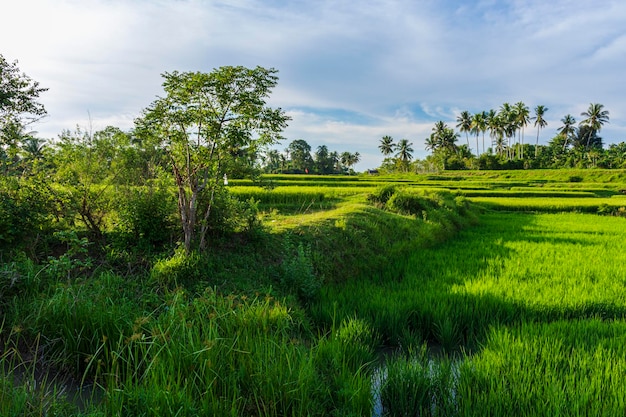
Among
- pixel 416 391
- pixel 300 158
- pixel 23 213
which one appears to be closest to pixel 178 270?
pixel 23 213

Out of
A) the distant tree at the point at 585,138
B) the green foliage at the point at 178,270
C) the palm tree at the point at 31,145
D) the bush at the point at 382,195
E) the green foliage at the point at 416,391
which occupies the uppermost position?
the distant tree at the point at 585,138

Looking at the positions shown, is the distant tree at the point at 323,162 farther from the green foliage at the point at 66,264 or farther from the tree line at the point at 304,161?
the green foliage at the point at 66,264

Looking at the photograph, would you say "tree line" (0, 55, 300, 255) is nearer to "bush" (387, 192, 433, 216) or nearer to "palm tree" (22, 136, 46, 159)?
"palm tree" (22, 136, 46, 159)

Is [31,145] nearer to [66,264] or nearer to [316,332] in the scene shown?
[66,264]

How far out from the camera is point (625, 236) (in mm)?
9633

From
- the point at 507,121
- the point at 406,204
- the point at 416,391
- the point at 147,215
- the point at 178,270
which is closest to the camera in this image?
the point at 416,391

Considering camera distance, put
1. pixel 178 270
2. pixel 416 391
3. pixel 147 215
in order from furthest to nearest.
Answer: pixel 147 215, pixel 178 270, pixel 416 391

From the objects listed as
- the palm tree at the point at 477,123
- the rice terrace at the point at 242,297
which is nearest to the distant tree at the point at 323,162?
the palm tree at the point at 477,123

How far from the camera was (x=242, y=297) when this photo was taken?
3.53 metres

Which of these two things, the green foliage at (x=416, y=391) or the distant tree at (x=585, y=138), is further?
the distant tree at (x=585, y=138)

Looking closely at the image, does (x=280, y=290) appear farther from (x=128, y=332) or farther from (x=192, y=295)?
(x=128, y=332)

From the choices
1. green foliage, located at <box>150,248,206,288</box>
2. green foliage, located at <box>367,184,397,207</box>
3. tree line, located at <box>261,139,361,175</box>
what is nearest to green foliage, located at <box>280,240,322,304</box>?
green foliage, located at <box>150,248,206,288</box>

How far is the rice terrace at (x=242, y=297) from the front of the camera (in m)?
2.60

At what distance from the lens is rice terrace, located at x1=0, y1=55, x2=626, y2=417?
2.60 meters
